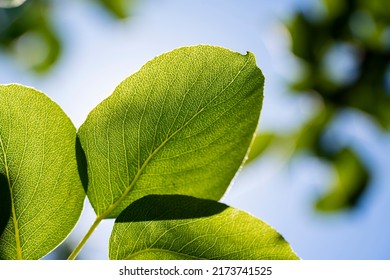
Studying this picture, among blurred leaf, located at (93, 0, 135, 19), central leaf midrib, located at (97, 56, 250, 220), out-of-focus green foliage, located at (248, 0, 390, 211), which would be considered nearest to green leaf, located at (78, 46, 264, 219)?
central leaf midrib, located at (97, 56, 250, 220)

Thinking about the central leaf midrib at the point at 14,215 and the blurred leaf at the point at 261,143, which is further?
the blurred leaf at the point at 261,143

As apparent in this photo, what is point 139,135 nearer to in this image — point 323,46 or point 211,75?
point 211,75

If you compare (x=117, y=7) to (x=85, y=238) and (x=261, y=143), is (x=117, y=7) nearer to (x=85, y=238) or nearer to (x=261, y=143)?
(x=261, y=143)

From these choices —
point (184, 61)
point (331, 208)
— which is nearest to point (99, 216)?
point (184, 61)

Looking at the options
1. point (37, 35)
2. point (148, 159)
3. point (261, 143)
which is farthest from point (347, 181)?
point (148, 159)

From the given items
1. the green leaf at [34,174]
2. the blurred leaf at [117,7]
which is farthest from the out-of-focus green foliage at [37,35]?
the green leaf at [34,174]

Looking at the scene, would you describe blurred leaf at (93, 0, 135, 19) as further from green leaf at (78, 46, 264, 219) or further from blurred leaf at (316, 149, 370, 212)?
green leaf at (78, 46, 264, 219)

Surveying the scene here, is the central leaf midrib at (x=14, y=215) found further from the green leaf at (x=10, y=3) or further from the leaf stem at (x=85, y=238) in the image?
the green leaf at (x=10, y=3)
